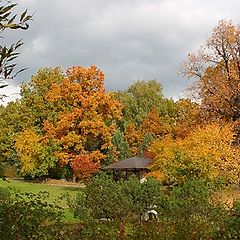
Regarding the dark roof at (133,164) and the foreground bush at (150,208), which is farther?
the dark roof at (133,164)

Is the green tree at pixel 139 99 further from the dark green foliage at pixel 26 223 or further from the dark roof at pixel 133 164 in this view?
the dark green foliage at pixel 26 223

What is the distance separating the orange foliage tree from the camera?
32.3 metres

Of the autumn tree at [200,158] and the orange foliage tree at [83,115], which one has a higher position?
the orange foliage tree at [83,115]

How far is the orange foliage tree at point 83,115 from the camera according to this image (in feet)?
106

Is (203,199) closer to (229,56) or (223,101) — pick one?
(223,101)

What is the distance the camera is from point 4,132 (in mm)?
37625

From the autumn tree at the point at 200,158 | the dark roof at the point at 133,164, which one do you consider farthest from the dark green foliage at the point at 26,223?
the dark roof at the point at 133,164

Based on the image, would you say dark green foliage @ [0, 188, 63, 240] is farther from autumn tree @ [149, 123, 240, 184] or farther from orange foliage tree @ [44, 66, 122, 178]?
orange foliage tree @ [44, 66, 122, 178]

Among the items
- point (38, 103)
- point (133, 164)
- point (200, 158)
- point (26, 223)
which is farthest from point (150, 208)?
point (38, 103)

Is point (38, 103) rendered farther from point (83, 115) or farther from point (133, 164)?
point (133, 164)

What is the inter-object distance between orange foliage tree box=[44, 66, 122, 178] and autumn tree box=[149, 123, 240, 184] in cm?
1029

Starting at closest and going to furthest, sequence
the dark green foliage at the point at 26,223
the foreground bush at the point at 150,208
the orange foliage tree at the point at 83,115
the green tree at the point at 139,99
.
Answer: the dark green foliage at the point at 26,223 → the foreground bush at the point at 150,208 → the orange foliage tree at the point at 83,115 → the green tree at the point at 139,99

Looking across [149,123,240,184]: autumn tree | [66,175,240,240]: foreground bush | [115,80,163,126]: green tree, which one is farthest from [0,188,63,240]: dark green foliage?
[115,80,163,126]: green tree

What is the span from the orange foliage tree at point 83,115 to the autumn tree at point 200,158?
10.3 m
